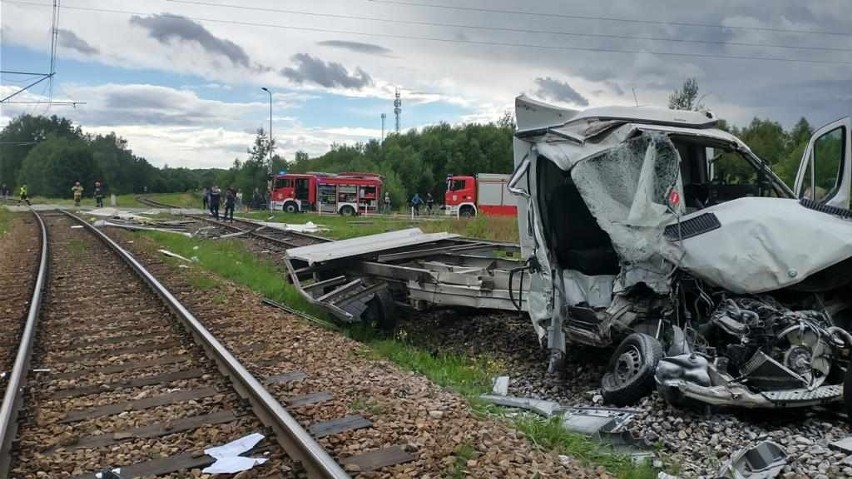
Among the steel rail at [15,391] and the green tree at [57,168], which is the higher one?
the green tree at [57,168]

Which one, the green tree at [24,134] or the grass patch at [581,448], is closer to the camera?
the grass patch at [581,448]

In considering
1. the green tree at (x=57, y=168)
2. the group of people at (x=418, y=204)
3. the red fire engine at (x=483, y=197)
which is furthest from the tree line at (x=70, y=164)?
the red fire engine at (x=483, y=197)

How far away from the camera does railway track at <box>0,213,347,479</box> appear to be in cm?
415

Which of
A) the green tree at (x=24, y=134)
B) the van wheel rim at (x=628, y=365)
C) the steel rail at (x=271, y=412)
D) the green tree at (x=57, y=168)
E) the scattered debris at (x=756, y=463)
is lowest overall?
the scattered debris at (x=756, y=463)

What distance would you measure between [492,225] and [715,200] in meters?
16.9

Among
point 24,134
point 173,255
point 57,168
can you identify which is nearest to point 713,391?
point 173,255

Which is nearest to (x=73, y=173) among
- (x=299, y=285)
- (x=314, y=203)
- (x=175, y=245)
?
(x=314, y=203)

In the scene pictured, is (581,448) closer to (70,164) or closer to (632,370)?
(632,370)

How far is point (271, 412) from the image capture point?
4699 millimetres

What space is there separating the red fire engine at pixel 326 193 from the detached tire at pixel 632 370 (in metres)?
40.4

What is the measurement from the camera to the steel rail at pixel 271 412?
12.7 ft

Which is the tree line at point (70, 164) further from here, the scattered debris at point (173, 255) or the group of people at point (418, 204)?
the scattered debris at point (173, 255)

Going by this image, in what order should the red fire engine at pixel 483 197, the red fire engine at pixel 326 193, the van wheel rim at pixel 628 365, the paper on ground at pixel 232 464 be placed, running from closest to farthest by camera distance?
1. the paper on ground at pixel 232 464
2. the van wheel rim at pixel 628 365
3. the red fire engine at pixel 483 197
4. the red fire engine at pixel 326 193

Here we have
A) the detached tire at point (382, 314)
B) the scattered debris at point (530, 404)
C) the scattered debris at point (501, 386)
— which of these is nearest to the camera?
the scattered debris at point (530, 404)
